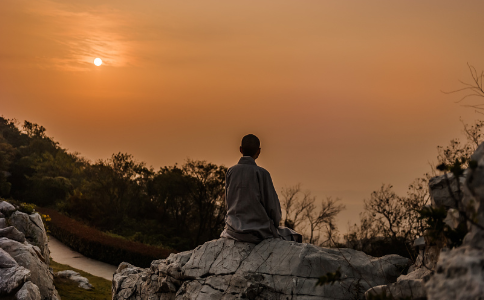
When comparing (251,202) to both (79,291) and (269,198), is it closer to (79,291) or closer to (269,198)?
(269,198)

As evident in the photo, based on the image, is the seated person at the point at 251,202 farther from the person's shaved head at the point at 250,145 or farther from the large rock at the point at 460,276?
the large rock at the point at 460,276

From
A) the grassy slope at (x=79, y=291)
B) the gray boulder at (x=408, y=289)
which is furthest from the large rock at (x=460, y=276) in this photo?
the grassy slope at (x=79, y=291)

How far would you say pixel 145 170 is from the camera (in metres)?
30.0

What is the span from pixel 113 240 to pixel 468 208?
18.8m

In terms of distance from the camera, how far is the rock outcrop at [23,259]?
25.8 ft

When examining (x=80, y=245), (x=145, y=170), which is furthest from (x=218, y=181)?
(x=80, y=245)

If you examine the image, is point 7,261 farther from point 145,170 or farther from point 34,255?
point 145,170

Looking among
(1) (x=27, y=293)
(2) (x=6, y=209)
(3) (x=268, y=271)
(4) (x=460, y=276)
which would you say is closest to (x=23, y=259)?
(1) (x=27, y=293)

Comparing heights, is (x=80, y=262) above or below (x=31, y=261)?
below

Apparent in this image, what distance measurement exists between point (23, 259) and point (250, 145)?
19.8ft

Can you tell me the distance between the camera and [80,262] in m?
18.7

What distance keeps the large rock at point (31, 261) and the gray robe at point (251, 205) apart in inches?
213

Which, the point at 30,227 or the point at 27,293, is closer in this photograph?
the point at 27,293

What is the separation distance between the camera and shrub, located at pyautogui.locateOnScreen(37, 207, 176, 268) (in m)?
18.6
